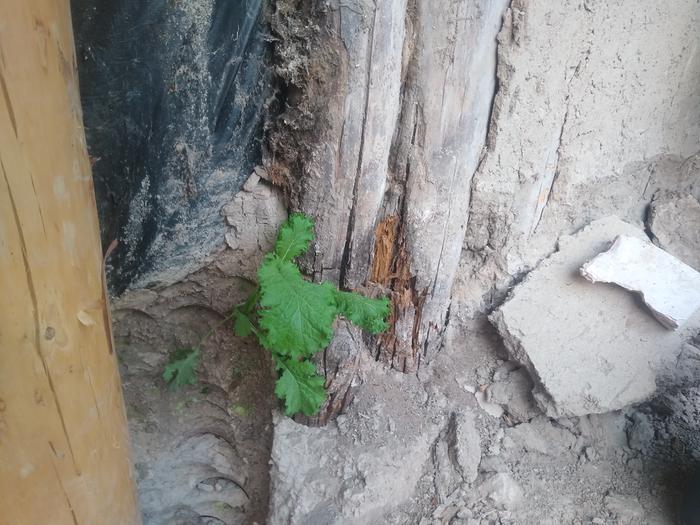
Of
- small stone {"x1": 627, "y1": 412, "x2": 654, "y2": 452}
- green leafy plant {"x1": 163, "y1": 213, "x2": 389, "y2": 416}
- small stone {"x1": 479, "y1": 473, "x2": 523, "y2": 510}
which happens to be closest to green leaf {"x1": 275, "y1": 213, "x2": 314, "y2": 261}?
green leafy plant {"x1": 163, "y1": 213, "x2": 389, "y2": 416}

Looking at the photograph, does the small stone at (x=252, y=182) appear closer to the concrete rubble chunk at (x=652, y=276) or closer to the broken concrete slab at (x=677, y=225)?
the concrete rubble chunk at (x=652, y=276)

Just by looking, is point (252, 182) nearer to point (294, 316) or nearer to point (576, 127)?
point (294, 316)

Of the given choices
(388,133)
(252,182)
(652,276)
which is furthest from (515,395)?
(252,182)

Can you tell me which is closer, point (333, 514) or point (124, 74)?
point (124, 74)

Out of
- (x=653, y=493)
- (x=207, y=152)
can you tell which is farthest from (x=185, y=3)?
(x=653, y=493)

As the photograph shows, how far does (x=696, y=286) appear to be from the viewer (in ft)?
5.53

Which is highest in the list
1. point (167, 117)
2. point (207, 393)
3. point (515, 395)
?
point (167, 117)

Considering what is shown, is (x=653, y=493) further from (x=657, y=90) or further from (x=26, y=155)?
(x=26, y=155)

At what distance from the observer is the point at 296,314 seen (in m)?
1.42

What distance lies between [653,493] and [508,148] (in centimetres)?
106

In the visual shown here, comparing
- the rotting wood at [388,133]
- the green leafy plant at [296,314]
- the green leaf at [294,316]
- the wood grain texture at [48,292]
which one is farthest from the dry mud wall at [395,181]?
the wood grain texture at [48,292]

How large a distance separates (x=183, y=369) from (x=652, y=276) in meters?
1.49

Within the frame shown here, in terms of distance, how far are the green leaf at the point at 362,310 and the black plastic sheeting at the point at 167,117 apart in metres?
→ 0.52

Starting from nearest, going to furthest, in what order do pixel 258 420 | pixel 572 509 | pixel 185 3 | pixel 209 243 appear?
1. pixel 185 3
2. pixel 572 509
3. pixel 209 243
4. pixel 258 420
